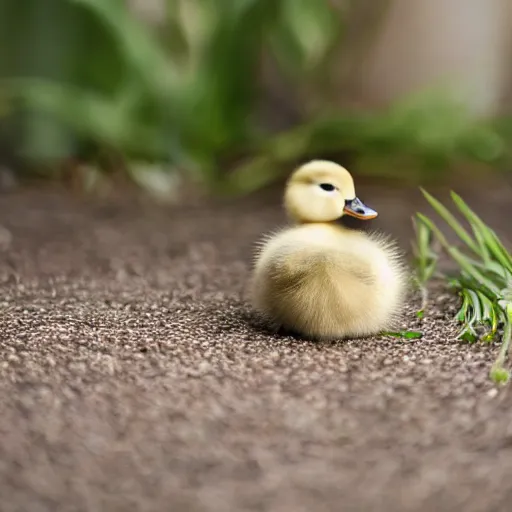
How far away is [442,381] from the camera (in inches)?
32.4

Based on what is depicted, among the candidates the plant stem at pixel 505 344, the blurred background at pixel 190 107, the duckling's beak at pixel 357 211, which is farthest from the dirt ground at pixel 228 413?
the blurred background at pixel 190 107

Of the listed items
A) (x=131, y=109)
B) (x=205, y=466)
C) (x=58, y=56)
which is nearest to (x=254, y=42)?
(x=131, y=109)

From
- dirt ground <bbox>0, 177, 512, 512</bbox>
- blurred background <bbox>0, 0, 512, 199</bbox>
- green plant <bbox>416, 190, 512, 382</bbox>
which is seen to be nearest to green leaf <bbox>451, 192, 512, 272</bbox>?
green plant <bbox>416, 190, 512, 382</bbox>

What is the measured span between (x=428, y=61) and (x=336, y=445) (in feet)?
7.97

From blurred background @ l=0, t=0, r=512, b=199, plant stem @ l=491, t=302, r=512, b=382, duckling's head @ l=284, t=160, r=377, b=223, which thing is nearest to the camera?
plant stem @ l=491, t=302, r=512, b=382

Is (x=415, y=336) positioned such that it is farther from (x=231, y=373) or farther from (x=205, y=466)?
(x=205, y=466)

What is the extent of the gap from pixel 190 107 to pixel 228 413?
1.74 m

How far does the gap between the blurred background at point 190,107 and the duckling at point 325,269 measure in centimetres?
133

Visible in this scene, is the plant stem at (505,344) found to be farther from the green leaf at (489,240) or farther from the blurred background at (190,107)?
the blurred background at (190,107)

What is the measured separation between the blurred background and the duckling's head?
1334 millimetres

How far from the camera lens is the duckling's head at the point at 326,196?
3.07ft

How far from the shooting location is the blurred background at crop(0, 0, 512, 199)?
231 centimetres

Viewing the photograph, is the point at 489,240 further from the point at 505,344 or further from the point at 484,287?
the point at 505,344

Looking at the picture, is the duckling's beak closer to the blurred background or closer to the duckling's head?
the duckling's head
